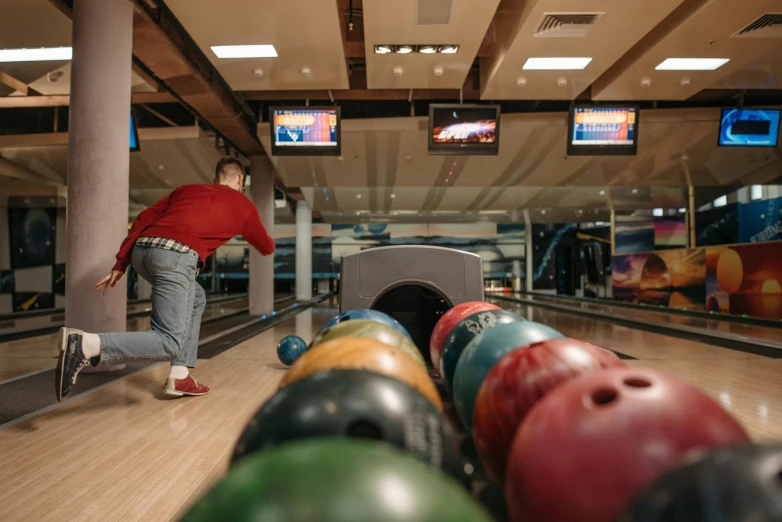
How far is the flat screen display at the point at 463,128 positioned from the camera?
5.38 meters

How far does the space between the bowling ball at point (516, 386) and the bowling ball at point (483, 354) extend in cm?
20

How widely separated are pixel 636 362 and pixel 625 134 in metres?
2.93

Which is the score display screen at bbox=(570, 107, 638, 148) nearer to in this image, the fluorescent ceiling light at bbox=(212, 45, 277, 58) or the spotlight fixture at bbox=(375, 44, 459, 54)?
the spotlight fixture at bbox=(375, 44, 459, 54)

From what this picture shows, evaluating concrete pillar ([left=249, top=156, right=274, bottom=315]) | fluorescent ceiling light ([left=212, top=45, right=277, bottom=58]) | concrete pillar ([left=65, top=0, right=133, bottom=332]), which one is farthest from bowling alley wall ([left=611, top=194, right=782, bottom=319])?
concrete pillar ([left=65, top=0, right=133, bottom=332])

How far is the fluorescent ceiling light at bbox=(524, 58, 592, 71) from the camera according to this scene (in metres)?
4.73

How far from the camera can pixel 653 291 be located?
8.89 metres

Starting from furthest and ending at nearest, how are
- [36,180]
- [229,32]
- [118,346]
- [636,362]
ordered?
[36,180], [229,32], [636,362], [118,346]

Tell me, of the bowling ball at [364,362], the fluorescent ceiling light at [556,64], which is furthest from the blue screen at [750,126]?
the bowling ball at [364,362]

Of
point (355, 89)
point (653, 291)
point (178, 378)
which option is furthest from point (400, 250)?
point (653, 291)

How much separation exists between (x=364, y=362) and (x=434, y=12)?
353cm

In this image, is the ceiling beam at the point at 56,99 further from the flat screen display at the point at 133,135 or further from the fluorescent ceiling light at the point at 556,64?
the fluorescent ceiling light at the point at 556,64

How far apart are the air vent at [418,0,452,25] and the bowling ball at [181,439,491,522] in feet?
12.4

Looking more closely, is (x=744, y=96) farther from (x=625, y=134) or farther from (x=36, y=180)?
(x=36, y=180)

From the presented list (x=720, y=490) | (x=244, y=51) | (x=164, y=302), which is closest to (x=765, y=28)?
(x=244, y=51)
